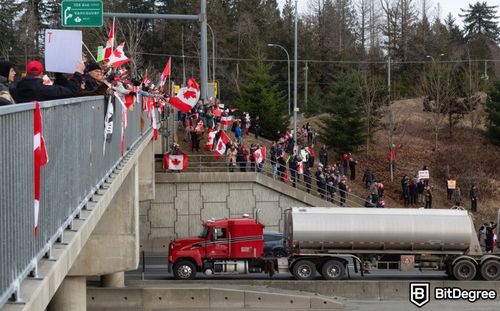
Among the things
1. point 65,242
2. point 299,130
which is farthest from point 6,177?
point 299,130

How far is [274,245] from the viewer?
36625mm

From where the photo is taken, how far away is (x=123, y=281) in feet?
104

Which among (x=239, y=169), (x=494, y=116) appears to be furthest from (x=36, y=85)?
(x=494, y=116)

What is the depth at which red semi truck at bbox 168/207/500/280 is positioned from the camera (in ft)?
113

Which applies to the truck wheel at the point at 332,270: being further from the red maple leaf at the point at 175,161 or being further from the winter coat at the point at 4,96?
the winter coat at the point at 4,96

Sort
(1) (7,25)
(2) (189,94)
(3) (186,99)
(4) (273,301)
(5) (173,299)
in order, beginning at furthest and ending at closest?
(1) (7,25), (4) (273,301), (5) (173,299), (3) (186,99), (2) (189,94)

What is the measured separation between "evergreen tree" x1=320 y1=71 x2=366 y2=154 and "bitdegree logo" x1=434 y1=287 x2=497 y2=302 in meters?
27.2

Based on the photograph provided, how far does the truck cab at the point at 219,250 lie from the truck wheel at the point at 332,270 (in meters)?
2.31

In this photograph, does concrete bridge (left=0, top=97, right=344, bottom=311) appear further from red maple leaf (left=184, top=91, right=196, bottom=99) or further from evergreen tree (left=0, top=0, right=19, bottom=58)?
evergreen tree (left=0, top=0, right=19, bottom=58)

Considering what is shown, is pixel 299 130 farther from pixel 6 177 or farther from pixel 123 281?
pixel 6 177

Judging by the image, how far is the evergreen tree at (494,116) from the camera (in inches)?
2532

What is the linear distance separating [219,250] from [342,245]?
4.22 m

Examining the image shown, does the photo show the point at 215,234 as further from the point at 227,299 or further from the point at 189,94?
the point at 189,94

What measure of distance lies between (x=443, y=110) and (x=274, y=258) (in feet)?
121
